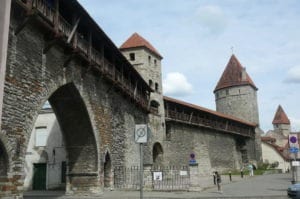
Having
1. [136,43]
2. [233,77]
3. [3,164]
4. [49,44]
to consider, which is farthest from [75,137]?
[233,77]

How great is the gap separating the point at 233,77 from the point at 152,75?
2583cm

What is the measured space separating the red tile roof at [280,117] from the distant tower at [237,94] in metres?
22.7

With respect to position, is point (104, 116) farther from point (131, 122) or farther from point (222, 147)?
point (222, 147)

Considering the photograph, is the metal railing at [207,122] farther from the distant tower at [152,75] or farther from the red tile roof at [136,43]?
the red tile roof at [136,43]

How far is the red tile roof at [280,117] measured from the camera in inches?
2763

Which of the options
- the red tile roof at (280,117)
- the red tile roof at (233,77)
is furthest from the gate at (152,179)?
the red tile roof at (280,117)

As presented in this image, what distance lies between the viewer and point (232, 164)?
38.4 m

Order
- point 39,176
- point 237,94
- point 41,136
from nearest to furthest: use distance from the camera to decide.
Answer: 1. point 39,176
2. point 41,136
3. point 237,94

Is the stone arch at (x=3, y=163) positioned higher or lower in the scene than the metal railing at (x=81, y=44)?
lower

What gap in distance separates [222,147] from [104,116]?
22985 mm

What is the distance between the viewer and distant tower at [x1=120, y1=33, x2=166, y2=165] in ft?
86.7

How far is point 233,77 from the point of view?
5031 cm

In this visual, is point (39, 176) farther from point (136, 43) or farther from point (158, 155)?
point (136, 43)

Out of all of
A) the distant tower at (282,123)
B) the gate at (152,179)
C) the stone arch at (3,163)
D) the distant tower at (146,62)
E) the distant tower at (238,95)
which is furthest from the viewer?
the distant tower at (282,123)
